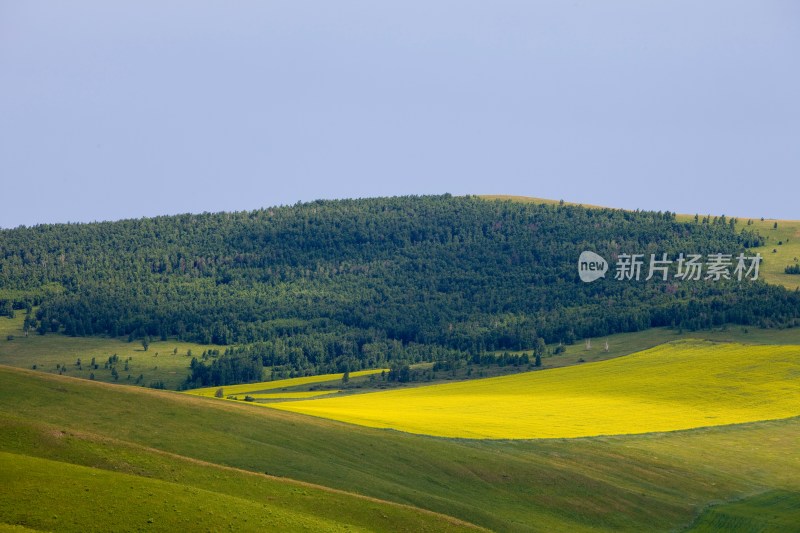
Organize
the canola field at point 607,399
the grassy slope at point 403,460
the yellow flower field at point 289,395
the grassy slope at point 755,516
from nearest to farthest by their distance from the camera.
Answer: the grassy slope at point 403,460, the grassy slope at point 755,516, the canola field at point 607,399, the yellow flower field at point 289,395

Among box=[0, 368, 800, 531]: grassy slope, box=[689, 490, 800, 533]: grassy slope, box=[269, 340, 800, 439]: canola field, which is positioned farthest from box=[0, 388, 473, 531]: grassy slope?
box=[269, 340, 800, 439]: canola field

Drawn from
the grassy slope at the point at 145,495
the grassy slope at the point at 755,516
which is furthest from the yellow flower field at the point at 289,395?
the grassy slope at the point at 145,495

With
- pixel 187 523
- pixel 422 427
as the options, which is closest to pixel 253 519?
pixel 187 523

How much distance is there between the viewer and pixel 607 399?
142 m

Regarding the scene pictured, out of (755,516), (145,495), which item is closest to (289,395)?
(755,516)

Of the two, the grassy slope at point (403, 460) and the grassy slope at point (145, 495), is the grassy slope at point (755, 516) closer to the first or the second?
the grassy slope at point (403, 460)

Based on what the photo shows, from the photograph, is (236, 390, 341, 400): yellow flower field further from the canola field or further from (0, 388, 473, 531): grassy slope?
(0, 388, 473, 531): grassy slope

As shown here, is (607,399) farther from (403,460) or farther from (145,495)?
(145,495)

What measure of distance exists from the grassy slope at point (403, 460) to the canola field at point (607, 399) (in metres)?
12.1

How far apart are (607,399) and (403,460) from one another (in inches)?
2718

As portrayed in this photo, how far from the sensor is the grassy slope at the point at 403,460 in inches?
2655

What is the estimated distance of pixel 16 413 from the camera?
66188 mm

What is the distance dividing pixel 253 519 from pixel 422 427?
48138 mm

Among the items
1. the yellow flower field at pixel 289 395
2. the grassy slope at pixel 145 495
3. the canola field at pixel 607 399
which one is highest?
the grassy slope at pixel 145 495
